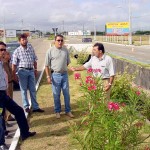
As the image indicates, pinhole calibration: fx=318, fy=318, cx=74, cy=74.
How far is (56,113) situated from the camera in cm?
739

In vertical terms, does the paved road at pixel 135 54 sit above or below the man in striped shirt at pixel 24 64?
below

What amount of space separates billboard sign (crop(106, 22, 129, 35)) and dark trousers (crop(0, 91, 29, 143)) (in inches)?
3258

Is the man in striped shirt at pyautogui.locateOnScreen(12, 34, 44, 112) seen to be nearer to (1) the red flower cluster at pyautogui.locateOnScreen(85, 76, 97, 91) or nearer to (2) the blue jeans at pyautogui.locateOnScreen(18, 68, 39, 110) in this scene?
(2) the blue jeans at pyautogui.locateOnScreen(18, 68, 39, 110)

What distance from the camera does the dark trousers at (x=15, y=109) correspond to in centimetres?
563

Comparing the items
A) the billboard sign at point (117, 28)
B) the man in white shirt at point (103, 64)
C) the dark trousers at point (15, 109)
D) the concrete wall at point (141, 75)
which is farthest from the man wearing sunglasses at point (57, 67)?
the billboard sign at point (117, 28)

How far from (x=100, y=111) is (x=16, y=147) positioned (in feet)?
8.14

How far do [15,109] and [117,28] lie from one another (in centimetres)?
8641

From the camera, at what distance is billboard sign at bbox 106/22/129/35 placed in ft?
286

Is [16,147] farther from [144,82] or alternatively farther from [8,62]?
[144,82]

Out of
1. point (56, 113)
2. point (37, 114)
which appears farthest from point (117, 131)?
point (37, 114)

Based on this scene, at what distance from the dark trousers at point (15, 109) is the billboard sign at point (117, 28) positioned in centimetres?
8277

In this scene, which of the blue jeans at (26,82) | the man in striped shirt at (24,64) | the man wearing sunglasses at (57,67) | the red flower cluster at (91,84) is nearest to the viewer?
the red flower cluster at (91,84)

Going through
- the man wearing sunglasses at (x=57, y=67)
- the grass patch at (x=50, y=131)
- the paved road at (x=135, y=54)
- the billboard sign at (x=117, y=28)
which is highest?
the billboard sign at (x=117, y=28)

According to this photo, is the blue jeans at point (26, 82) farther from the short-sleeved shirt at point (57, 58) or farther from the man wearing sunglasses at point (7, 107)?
the man wearing sunglasses at point (7, 107)
